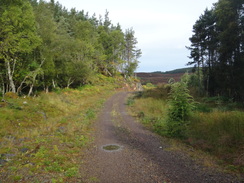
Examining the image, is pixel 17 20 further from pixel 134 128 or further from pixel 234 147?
pixel 234 147

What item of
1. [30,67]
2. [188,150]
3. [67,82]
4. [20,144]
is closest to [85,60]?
[67,82]

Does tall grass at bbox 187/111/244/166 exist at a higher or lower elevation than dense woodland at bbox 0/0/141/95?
lower

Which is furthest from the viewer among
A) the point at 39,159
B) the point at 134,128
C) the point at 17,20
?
the point at 17,20

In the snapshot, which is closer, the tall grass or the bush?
the tall grass

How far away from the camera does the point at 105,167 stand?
555 cm

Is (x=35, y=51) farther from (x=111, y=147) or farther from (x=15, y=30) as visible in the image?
(x=111, y=147)

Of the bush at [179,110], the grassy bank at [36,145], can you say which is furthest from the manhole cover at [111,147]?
the bush at [179,110]

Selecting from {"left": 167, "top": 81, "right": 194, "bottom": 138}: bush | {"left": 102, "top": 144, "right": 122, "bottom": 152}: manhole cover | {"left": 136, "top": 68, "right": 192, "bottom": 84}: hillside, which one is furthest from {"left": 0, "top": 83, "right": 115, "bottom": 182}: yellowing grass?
{"left": 136, "top": 68, "right": 192, "bottom": 84}: hillside

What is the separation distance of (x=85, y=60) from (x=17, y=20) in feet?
57.8

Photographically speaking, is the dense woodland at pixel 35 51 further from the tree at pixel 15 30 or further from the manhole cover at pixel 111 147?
the manhole cover at pixel 111 147

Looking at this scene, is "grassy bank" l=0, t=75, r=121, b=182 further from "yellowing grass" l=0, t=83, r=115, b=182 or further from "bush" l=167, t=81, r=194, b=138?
"bush" l=167, t=81, r=194, b=138

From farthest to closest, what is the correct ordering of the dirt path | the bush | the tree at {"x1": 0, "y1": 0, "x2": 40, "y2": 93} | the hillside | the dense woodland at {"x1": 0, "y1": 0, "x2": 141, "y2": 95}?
the hillside
the dense woodland at {"x1": 0, "y1": 0, "x2": 141, "y2": 95}
the tree at {"x1": 0, "y1": 0, "x2": 40, "y2": 93}
the bush
the dirt path

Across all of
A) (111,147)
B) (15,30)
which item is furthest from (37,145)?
(15,30)

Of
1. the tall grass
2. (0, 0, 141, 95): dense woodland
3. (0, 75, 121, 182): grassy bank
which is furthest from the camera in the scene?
(0, 0, 141, 95): dense woodland
